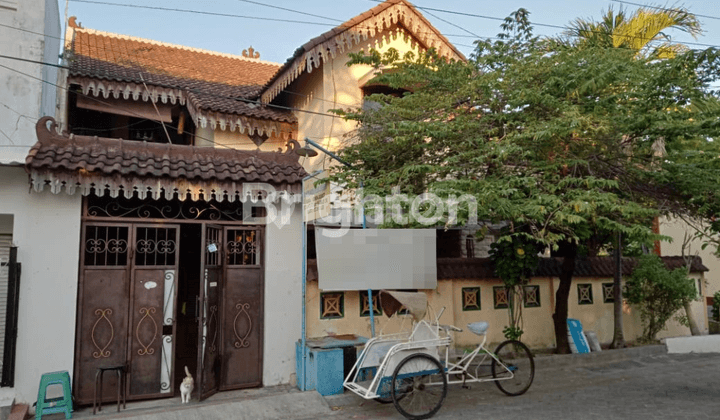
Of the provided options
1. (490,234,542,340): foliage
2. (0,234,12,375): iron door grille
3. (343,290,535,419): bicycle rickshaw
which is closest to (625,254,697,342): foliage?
(490,234,542,340): foliage

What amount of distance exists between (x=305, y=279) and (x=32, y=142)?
4798 millimetres

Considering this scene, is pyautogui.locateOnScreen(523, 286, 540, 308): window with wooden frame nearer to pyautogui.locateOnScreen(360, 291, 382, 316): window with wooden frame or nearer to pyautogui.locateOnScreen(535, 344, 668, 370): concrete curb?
pyautogui.locateOnScreen(535, 344, 668, 370): concrete curb

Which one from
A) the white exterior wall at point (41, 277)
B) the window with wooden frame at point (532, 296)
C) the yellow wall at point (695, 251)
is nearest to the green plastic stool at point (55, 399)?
the white exterior wall at point (41, 277)

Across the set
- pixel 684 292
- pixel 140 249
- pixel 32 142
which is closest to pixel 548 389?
pixel 684 292

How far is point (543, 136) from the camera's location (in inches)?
278

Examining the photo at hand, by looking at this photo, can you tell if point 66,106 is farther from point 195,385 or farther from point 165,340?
point 195,385

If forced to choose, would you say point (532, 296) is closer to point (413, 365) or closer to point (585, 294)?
point (585, 294)

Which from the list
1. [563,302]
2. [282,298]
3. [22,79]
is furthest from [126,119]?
[563,302]

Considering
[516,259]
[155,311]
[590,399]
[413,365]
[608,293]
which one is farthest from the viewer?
[608,293]

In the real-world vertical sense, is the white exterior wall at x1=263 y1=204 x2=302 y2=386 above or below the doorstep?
above

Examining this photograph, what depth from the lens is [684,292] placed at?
11.3 metres

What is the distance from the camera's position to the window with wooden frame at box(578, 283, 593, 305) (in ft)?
38.2

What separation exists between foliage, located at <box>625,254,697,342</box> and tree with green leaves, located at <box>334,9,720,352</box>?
141 inches

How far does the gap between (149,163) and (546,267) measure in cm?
879
